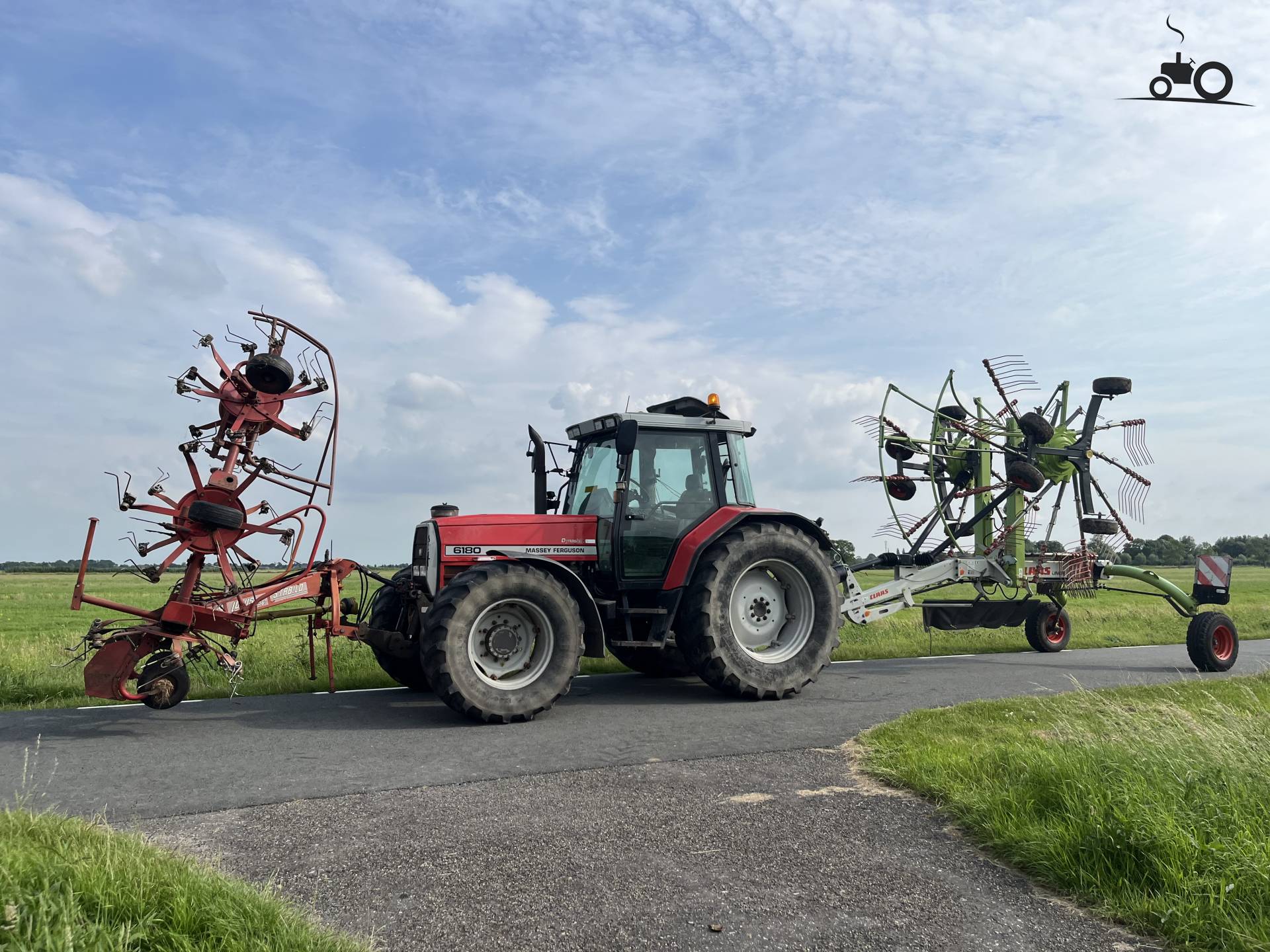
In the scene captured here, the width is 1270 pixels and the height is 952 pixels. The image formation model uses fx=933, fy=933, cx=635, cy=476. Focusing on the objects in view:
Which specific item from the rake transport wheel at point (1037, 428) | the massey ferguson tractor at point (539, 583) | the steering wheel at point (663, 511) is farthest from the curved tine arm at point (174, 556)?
the rake transport wheel at point (1037, 428)

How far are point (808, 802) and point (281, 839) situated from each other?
8.63 feet

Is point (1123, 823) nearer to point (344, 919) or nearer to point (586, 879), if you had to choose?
point (586, 879)

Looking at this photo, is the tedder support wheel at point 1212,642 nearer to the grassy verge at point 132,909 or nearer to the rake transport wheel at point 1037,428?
the rake transport wheel at point 1037,428

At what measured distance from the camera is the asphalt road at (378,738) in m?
5.35

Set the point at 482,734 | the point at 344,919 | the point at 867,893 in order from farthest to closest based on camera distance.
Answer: the point at 482,734
the point at 867,893
the point at 344,919

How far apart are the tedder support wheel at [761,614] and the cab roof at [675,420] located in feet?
3.38

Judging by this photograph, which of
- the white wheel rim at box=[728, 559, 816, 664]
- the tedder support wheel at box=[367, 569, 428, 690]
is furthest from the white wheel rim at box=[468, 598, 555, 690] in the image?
the white wheel rim at box=[728, 559, 816, 664]

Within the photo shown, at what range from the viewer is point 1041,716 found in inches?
283

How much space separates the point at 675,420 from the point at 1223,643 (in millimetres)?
7672

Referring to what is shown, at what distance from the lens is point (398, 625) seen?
8531 millimetres

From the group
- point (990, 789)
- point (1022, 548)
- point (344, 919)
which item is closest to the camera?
point (344, 919)

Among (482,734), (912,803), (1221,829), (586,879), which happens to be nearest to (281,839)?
(586,879)

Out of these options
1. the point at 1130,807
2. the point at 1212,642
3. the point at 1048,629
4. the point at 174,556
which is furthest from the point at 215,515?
the point at 1212,642

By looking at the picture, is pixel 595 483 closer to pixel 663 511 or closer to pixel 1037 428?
pixel 663 511
